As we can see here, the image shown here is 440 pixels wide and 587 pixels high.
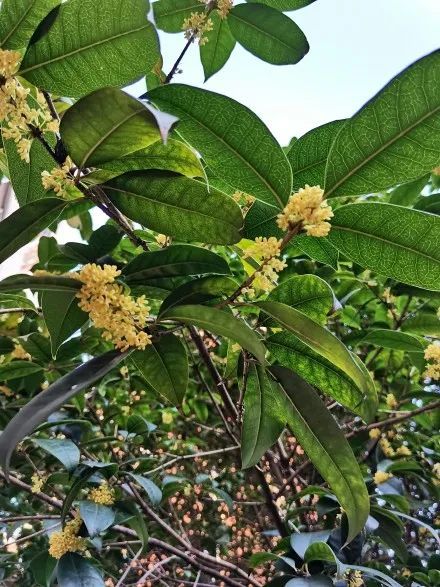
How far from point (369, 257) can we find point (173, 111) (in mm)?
349

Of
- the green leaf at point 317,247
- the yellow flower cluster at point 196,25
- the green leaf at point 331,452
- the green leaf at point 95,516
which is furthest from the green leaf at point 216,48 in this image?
the green leaf at point 95,516

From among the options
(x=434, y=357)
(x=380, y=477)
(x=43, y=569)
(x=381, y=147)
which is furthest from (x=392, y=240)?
(x=43, y=569)

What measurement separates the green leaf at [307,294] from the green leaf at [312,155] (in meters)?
0.17

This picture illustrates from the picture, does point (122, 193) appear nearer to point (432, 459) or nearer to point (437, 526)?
point (432, 459)

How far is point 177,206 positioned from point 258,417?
40 cm

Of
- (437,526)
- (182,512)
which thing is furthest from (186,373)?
(182,512)

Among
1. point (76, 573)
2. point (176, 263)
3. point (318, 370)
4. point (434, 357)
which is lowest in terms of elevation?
point (76, 573)

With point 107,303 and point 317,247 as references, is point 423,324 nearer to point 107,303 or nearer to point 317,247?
point 317,247

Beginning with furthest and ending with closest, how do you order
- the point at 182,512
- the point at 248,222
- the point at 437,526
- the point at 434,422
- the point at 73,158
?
the point at 182,512
the point at 437,526
the point at 434,422
the point at 248,222
the point at 73,158

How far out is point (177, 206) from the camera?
2.59ft

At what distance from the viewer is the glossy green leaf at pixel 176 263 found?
32.0 inches

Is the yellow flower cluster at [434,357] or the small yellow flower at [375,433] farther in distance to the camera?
the small yellow flower at [375,433]

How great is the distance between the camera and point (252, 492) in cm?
313

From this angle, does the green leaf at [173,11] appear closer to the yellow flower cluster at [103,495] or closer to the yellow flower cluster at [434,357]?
the yellow flower cluster at [434,357]
